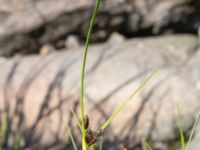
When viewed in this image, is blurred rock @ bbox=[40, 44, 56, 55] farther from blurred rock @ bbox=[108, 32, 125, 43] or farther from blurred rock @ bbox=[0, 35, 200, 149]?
blurred rock @ bbox=[108, 32, 125, 43]

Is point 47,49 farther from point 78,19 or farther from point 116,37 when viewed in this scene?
point 116,37

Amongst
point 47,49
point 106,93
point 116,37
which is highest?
point 47,49

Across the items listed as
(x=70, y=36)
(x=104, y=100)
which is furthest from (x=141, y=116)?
(x=70, y=36)

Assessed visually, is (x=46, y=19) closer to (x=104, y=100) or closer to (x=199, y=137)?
(x=104, y=100)

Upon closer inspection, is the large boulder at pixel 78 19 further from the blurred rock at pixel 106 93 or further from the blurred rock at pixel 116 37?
the blurred rock at pixel 106 93

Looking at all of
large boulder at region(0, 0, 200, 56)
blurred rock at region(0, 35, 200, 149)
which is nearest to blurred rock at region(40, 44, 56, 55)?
large boulder at region(0, 0, 200, 56)

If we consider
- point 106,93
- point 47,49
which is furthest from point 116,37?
point 106,93

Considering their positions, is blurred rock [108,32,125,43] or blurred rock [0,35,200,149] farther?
blurred rock [108,32,125,43]
